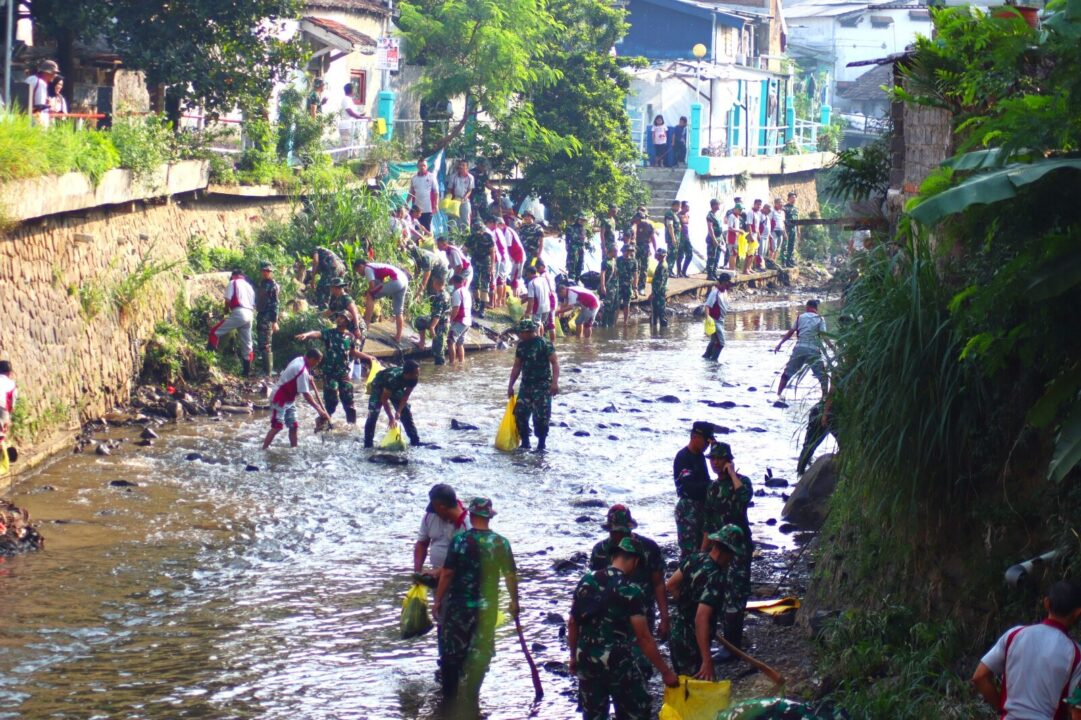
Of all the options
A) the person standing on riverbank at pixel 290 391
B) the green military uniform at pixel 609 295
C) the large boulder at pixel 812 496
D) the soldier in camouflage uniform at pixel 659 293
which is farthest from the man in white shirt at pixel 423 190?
the large boulder at pixel 812 496

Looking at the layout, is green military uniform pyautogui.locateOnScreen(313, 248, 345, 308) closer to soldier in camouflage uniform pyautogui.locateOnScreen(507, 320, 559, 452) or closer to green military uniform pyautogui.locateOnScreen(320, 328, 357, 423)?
green military uniform pyautogui.locateOnScreen(320, 328, 357, 423)

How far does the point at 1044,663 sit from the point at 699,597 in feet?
8.50

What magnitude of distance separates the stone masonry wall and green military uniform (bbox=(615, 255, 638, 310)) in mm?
10111

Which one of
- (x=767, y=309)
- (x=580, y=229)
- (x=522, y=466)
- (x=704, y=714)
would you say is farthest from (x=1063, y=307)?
(x=767, y=309)

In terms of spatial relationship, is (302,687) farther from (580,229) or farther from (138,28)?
(580,229)

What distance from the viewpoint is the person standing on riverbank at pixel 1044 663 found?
6.14m

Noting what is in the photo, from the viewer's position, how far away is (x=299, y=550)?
497 inches

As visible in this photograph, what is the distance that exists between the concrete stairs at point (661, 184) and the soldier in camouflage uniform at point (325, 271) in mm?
16605

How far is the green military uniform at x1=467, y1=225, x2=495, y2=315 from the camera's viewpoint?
25.5 meters

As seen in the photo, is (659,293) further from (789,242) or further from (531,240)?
(789,242)

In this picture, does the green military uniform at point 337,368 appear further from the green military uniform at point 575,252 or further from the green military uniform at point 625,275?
the green military uniform at point 575,252

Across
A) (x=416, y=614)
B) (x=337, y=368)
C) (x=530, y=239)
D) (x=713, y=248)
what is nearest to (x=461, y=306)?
(x=337, y=368)

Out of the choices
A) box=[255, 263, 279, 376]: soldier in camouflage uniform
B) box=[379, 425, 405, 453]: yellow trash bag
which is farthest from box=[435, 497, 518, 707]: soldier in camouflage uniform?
box=[255, 263, 279, 376]: soldier in camouflage uniform

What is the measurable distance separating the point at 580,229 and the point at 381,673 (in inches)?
806
